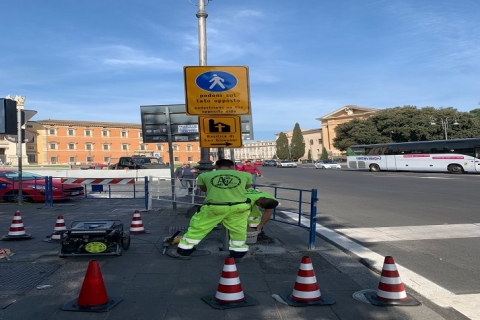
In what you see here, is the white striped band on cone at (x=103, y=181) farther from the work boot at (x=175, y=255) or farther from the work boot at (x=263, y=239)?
the work boot at (x=175, y=255)

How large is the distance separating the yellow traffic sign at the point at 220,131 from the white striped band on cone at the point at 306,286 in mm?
2988

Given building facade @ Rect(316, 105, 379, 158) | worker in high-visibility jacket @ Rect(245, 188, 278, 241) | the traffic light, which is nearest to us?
worker in high-visibility jacket @ Rect(245, 188, 278, 241)

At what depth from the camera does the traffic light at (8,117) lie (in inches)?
556

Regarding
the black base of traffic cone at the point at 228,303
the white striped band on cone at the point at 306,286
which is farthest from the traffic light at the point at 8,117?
the white striped band on cone at the point at 306,286

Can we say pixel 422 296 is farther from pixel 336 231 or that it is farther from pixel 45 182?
pixel 45 182

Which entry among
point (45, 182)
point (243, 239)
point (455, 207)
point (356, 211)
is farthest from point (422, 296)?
point (45, 182)

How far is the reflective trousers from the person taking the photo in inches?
238

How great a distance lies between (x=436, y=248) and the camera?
7457mm

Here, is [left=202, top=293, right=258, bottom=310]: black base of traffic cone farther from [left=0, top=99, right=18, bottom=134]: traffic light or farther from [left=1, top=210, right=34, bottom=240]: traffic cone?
[left=0, top=99, right=18, bottom=134]: traffic light

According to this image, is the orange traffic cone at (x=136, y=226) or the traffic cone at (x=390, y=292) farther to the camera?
the orange traffic cone at (x=136, y=226)

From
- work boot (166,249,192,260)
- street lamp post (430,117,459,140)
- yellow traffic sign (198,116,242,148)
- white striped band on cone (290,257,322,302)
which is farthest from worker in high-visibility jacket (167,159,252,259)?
street lamp post (430,117,459,140)

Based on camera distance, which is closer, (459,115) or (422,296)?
(422,296)

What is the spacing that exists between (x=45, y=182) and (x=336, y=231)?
403 inches

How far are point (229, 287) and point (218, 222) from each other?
5.44 feet
